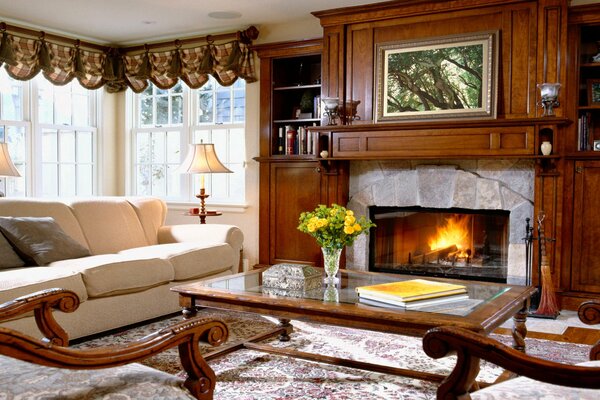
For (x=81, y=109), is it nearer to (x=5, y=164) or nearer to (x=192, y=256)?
(x=5, y=164)

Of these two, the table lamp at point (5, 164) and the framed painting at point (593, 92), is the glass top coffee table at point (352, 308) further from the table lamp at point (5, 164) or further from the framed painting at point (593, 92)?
the framed painting at point (593, 92)

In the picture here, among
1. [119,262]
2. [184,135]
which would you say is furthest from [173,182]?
[119,262]

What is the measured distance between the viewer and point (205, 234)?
4.62 m

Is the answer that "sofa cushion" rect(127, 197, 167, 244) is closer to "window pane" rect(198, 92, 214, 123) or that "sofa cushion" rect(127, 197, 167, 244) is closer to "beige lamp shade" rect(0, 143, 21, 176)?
"beige lamp shade" rect(0, 143, 21, 176)

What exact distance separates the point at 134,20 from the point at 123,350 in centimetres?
496

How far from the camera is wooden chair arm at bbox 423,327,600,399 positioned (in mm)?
1270

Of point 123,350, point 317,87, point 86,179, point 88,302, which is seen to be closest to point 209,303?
point 88,302

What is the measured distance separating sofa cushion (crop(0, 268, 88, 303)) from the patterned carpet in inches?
15.5

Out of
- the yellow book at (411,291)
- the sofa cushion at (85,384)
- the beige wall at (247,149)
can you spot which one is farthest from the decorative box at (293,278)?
the beige wall at (247,149)

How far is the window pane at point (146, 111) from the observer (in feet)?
22.3

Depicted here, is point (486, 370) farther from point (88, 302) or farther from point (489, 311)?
point (88, 302)

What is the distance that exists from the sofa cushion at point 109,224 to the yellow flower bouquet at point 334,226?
1.93m

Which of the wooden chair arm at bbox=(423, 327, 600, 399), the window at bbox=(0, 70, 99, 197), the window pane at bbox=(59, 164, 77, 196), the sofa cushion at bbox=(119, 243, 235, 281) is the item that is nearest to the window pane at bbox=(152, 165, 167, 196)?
the window at bbox=(0, 70, 99, 197)

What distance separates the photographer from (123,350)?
1.43 m
